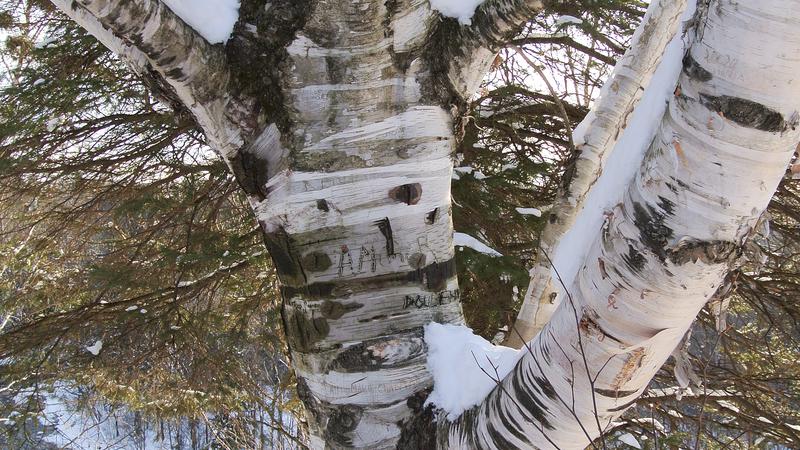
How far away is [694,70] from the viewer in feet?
2.58

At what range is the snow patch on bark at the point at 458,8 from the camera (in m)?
1.41

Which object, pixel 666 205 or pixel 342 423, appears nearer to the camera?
pixel 666 205

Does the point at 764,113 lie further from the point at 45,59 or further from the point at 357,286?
the point at 45,59

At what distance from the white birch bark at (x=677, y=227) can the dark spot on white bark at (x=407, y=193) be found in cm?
48

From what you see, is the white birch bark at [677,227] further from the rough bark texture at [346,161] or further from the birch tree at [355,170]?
the rough bark texture at [346,161]

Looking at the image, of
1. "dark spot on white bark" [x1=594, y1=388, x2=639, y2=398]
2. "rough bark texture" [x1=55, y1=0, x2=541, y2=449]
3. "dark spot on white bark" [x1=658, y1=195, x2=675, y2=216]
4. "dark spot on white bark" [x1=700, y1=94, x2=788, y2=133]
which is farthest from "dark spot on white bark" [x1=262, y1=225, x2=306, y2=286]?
"dark spot on white bark" [x1=700, y1=94, x2=788, y2=133]

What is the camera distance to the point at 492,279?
3.64m

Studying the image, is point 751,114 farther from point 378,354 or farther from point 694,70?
point 378,354

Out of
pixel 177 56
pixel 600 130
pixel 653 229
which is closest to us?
pixel 653 229

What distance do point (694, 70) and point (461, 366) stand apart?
829 millimetres

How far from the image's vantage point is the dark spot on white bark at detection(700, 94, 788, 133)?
2.44 ft

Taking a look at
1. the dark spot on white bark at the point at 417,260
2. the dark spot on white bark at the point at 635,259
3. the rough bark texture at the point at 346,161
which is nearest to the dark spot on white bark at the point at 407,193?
the rough bark texture at the point at 346,161

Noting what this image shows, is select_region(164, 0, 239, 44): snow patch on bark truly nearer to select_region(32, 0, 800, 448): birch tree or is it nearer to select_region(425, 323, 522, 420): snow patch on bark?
select_region(32, 0, 800, 448): birch tree

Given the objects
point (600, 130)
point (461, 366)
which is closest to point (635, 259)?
point (461, 366)
